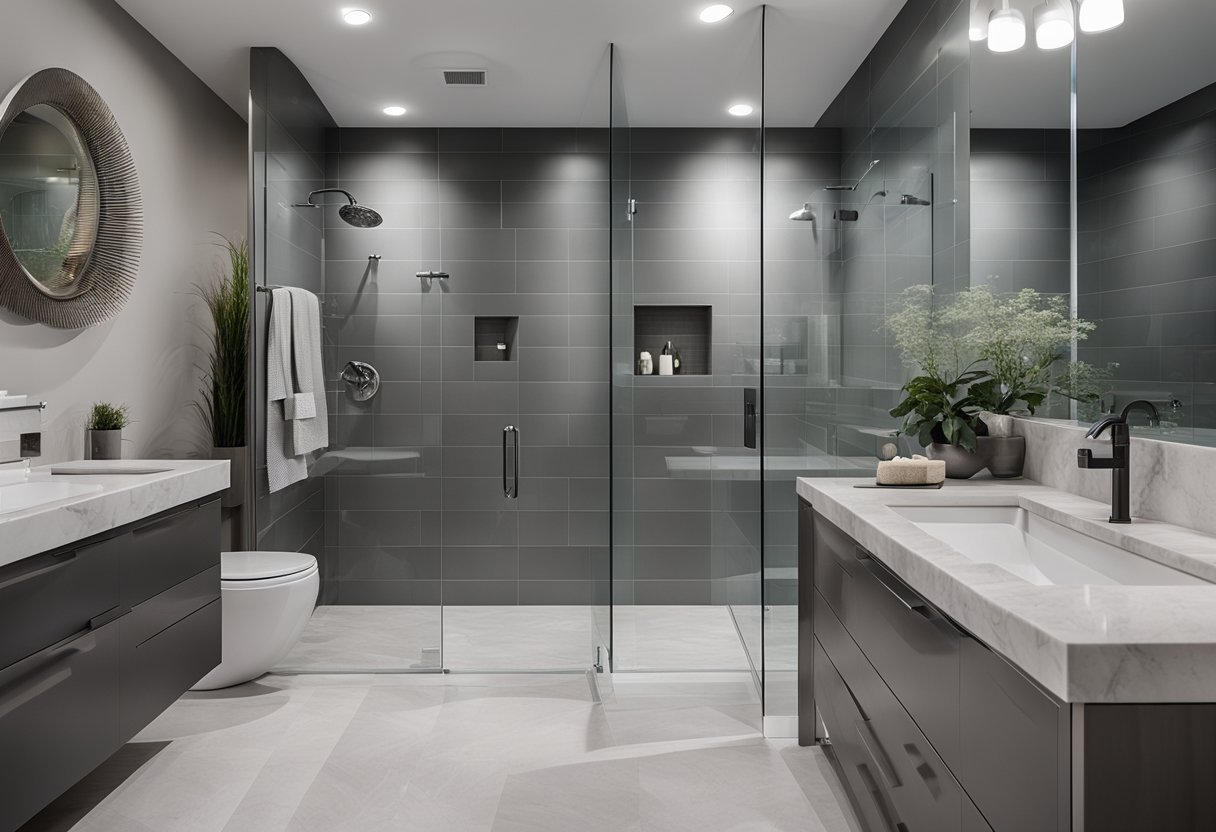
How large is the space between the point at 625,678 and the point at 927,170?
216 centimetres

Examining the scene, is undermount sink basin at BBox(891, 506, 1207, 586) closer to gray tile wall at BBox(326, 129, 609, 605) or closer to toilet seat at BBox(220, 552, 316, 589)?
gray tile wall at BBox(326, 129, 609, 605)

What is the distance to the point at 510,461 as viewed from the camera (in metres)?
3.64

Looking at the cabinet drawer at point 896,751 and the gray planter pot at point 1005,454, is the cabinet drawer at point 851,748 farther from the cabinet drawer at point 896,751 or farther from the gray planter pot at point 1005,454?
the gray planter pot at point 1005,454

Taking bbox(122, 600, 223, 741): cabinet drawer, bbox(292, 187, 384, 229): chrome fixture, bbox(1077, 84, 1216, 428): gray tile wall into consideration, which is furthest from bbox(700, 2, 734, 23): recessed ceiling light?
bbox(122, 600, 223, 741): cabinet drawer

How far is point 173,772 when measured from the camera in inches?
91.1

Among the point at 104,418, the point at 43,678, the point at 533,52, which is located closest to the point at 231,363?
the point at 104,418

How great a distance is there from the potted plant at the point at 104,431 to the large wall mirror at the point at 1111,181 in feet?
9.29

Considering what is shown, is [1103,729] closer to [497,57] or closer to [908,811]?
[908,811]

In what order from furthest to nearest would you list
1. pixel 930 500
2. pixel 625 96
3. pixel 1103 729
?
pixel 625 96 < pixel 930 500 < pixel 1103 729

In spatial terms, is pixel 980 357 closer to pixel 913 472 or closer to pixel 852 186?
pixel 913 472

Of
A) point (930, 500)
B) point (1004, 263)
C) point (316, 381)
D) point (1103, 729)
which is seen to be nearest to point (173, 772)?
point (316, 381)

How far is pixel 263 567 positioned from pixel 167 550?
730mm

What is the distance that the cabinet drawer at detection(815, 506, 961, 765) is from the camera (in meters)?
1.28

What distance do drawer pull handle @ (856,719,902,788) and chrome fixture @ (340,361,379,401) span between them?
234 cm
